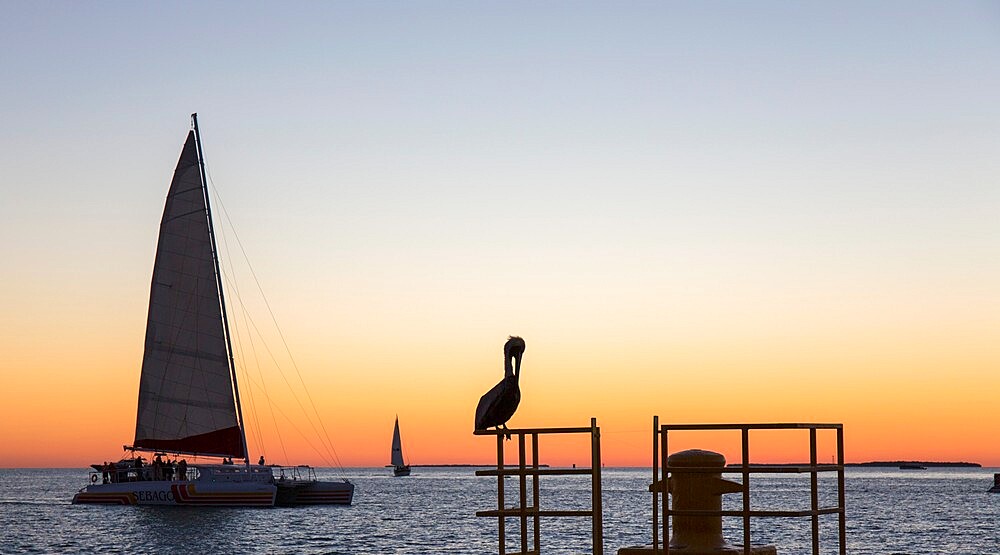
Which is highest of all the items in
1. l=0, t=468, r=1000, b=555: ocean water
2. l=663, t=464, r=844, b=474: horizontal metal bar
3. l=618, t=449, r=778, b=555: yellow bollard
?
l=663, t=464, r=844, b=474: horizontal metal bar

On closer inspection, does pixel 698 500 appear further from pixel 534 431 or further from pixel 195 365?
pixel 195 365

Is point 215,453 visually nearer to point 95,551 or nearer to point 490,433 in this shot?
point 95,551

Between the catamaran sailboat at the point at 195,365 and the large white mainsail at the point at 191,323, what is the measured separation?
51 mm

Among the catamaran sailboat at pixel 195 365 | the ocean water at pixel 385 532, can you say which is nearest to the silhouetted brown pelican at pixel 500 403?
the ocean water at pixel 385 532

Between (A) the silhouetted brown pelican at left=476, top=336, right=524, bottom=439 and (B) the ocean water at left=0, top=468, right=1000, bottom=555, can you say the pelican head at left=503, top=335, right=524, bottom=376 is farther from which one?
(B) the ocean water at left=0, top=468, right=1000, bottom=555

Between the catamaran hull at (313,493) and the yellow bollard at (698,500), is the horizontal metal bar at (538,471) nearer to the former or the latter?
the yellow bollard at (698,500)

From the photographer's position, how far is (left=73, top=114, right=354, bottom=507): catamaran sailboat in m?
67.2

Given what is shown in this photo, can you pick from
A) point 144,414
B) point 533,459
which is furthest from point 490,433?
point 144,414

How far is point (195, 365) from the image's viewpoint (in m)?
68.1

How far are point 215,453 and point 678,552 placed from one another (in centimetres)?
6107

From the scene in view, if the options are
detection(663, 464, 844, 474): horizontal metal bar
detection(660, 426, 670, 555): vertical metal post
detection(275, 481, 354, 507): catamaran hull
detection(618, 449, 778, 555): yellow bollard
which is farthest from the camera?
detection(275, 481, 354, 507): catamaran hull

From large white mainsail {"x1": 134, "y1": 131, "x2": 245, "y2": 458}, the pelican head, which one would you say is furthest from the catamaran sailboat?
the pelican head

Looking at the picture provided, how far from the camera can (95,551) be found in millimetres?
58406

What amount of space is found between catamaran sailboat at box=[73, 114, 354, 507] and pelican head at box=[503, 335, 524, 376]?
186 ft
